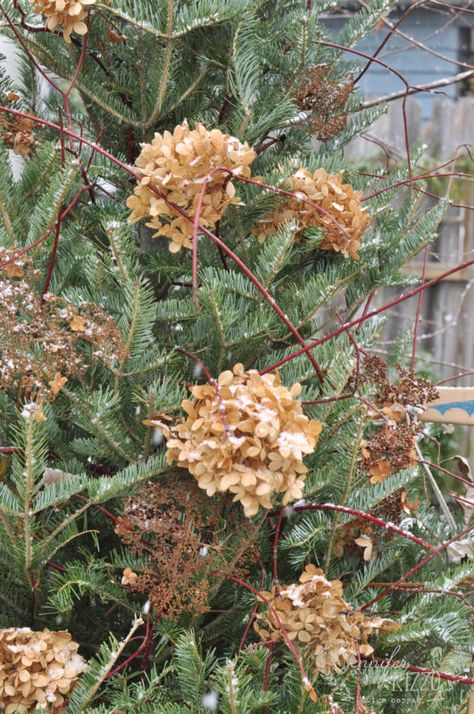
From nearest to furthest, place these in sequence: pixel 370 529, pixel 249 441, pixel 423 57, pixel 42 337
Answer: pixel 249 441
pixel 42 337
pixel 370 529
pixel 423 57

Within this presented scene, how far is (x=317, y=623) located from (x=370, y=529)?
0.15 meters

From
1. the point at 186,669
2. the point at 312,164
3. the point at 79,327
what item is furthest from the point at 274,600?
the point at 312,164

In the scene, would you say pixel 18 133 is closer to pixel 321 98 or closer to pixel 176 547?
pixel 321 98

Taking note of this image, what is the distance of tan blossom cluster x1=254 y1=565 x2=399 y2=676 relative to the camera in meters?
0.81

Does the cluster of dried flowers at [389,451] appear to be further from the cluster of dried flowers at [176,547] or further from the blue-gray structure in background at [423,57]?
the blue-gray structure in background at [423,57]

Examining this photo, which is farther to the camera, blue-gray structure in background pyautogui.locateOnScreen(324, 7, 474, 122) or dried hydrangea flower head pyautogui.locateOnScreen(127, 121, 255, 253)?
blue-gray structure in background pyautogui.locateOnScreen(324, 7, 474, 122)

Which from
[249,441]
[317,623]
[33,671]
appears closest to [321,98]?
[249,441]

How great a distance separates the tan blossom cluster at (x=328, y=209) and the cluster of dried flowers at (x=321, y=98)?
8 centimetres

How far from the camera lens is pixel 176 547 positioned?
80 cm

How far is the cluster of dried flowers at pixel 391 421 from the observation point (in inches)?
35.5

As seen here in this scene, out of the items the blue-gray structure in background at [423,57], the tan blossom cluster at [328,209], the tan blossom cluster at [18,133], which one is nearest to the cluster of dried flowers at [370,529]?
the tan blossom cluster at [328,209]

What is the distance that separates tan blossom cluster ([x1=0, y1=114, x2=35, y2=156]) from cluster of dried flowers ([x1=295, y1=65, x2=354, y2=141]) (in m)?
0.34

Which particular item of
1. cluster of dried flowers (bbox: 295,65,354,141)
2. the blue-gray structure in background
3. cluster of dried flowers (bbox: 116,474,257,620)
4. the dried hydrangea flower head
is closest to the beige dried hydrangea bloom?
cluster of dried flowers (bbox: 116,474,257,620)

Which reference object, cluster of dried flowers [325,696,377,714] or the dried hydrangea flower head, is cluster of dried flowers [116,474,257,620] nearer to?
cluster of dried flowers [325,696,377,714]
